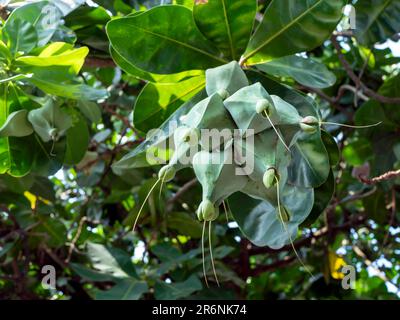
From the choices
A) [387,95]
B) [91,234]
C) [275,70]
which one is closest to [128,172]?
[91,234]

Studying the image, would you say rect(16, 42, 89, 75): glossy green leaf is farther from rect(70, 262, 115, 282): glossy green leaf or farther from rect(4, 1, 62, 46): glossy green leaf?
rect(70, 262, 115, 282): glossy green leaf

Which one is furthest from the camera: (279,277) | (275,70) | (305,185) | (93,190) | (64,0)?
(279,277)

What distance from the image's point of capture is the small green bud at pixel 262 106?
0.86 meters

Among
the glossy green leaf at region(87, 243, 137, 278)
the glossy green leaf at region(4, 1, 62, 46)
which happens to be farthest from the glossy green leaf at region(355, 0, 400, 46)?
the glossy green leaf at region(87, 243, 137, 278)

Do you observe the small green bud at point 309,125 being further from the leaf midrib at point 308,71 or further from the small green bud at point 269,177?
the leaf midrib at point 308,71

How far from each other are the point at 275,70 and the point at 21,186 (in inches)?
37.0

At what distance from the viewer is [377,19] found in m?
1.55

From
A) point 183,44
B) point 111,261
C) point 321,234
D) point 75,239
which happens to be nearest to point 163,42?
point 183,44

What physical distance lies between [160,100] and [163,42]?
0.53 ft

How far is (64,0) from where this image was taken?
1.40 metres

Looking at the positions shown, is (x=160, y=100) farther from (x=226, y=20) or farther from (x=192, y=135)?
(x=192, y=135)
